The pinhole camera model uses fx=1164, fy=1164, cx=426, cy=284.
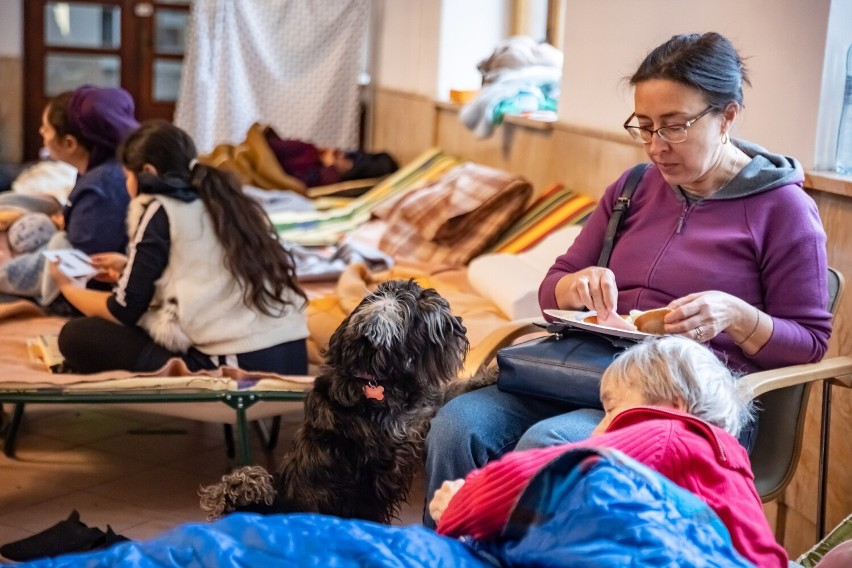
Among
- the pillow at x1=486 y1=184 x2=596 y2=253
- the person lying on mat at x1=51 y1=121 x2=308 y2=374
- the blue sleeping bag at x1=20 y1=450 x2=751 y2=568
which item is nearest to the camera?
the blue sleeping bag at x1=20 y1=450 x2=751 y2=568

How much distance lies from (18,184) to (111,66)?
2564 millimetres

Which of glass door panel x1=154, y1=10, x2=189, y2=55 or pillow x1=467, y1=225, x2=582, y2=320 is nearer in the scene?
pillow x1=467, y1=225, x2=582, y2=320

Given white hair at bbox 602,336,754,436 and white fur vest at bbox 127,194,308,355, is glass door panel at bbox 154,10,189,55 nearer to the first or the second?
white fur vest at bbox 127,194,308,355

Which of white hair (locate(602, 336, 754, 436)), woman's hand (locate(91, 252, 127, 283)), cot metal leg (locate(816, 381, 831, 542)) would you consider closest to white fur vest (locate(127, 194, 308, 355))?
woman's hand (locate(91, 252, 127, 283))

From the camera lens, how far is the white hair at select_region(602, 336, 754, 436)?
178cm

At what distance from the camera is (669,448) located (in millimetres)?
1617

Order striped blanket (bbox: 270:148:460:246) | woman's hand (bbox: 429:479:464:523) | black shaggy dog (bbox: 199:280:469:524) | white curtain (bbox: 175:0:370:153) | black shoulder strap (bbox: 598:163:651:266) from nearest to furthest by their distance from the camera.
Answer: woman's hand (bbox: 429:479:464:523) → black shaggy dog (bbox: 199:280:469:524) → black shoulder strap (bbox: 598:163:651:266) → striped blanket (bbox: 270:148:460:246) → white curtain (bbox: 175:0:370:153)

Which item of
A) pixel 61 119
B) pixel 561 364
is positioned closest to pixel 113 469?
pixel 61 119

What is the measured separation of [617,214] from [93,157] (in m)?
2.14

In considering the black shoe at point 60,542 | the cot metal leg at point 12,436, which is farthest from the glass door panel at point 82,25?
the black shoe at point 60,542

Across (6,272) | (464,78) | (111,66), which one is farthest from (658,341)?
(111,66)

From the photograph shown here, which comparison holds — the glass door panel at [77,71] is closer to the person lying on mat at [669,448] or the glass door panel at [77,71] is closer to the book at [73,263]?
the book at [73,263]

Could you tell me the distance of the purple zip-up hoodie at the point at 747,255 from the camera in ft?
7.52

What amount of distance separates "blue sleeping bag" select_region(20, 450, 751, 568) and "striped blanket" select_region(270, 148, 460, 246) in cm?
391
